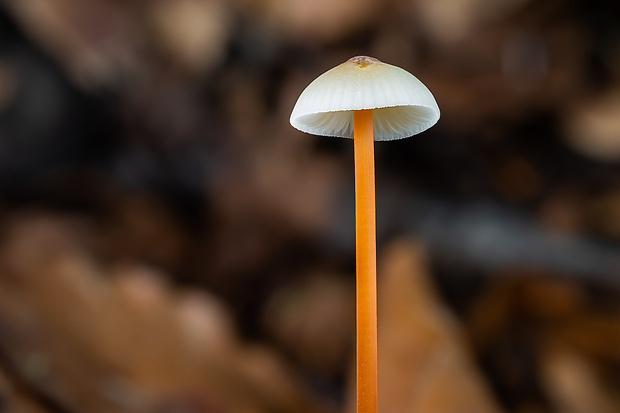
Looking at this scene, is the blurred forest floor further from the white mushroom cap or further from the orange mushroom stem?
the white mushroom cap

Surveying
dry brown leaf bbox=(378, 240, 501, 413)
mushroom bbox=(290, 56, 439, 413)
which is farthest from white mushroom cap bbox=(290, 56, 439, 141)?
dry brown leaf bbox=(378, 240, 501, 413)

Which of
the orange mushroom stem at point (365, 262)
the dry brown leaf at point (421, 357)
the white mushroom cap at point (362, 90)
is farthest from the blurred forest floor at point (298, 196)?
the white mushroom cap at point (362, 90)

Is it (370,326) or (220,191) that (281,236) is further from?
(370,326)

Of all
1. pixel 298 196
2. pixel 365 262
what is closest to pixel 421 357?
pixel 365 262

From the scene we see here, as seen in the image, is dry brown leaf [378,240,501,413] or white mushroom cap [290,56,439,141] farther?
dry brown leaf [378,240,501,413]

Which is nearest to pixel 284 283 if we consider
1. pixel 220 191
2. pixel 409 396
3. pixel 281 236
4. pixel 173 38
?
pixel 281 236

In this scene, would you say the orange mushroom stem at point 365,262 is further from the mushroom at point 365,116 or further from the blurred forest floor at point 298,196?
the blurred forest floor at point 298,196
